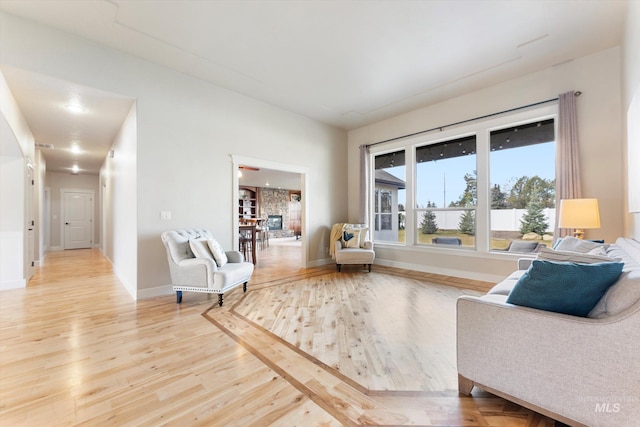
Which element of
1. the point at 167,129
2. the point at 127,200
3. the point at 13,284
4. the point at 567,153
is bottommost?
the point at 13,284

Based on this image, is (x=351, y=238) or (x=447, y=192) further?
(x=351, y=238)

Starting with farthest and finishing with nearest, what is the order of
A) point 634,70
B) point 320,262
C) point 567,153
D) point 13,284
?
point 320,262 → point 13,284 → point 567,153 → point 634,70

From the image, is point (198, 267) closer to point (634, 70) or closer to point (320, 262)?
point (320, 262)

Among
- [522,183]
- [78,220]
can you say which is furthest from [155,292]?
[78,220]

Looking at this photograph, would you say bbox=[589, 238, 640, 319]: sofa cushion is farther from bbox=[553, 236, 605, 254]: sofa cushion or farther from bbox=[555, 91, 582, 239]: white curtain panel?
bbox=[555, 91, 582, 239]: white curtain panel

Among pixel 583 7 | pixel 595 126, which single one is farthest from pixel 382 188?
pixel 583 7

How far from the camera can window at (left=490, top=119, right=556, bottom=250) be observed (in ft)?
13.0

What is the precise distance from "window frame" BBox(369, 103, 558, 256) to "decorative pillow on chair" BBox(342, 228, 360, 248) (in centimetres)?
82

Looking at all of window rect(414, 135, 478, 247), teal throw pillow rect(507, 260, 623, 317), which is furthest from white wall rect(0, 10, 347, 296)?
teal throw pillow rect(507, 260, 623, 317)

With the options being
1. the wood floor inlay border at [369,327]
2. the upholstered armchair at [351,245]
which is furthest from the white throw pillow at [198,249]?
the upholstered armchair at [351,245]

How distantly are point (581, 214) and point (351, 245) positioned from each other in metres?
3.47

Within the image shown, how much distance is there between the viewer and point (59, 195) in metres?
8.80

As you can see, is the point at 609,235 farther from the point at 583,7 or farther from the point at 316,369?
the point at 316,369

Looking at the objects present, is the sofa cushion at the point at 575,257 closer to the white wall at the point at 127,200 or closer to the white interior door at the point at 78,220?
the white wall at the point at 127,200
